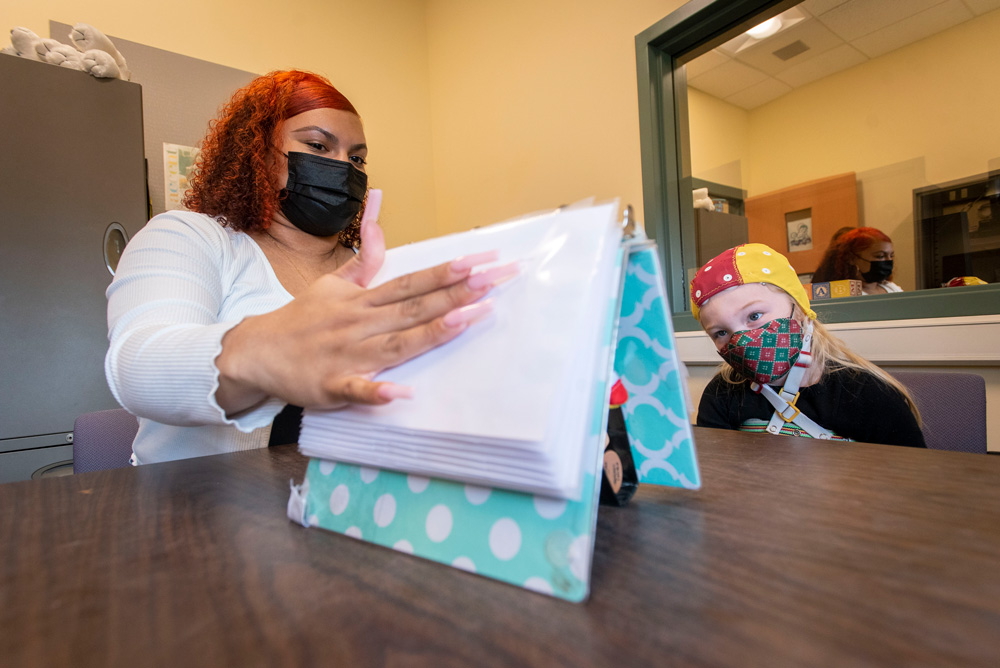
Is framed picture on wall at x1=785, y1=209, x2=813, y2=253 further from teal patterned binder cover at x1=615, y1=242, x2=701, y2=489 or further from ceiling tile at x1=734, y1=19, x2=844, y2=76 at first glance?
teal patterned binder cover at x1=615, y1=242, x2=701, y2=489

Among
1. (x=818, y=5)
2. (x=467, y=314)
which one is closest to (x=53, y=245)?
(x=467, y=314)

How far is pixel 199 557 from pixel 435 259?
252 mm

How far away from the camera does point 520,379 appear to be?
28 centimetres

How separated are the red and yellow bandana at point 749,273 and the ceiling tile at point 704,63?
1.35 m

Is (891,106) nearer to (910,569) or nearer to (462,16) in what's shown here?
(910,569)

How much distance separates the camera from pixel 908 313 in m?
1.60

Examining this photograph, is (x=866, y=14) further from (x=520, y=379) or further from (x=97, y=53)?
(x=97, y=53)

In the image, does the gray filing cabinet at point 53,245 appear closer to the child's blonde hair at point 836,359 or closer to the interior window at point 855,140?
the child's blonde hair at point 836,359

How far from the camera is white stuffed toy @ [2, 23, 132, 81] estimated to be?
1761 millimetres

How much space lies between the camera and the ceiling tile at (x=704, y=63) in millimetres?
2143

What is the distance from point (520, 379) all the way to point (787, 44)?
226 cm

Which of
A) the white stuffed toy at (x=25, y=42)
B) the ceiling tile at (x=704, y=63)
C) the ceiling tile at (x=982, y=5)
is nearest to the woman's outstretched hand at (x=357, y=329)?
the ceiling tile at (x=982, y=5)

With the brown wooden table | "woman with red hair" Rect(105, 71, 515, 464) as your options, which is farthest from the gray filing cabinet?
the brown wooden table

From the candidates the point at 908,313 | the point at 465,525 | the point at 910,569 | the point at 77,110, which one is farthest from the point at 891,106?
the point at 77,110
